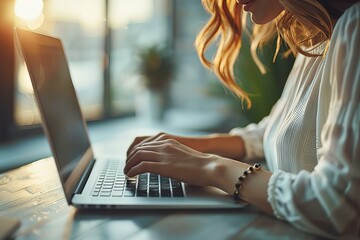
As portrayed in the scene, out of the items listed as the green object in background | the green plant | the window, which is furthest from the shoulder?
the green plant

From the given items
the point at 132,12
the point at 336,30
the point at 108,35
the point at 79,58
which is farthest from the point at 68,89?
the point at 132,12

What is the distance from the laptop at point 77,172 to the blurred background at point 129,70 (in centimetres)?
75

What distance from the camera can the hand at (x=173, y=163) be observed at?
2.20 feet

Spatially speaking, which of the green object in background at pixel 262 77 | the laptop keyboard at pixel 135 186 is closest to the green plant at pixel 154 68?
the green object in background at pixel 262 77

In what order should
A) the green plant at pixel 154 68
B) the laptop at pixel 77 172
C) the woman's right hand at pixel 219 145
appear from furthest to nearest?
the green plant at pixel 154 68 < the woman's right hand at pixel 219 145 < the laptop at pixel 77 172

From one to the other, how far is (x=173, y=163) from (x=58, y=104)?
9.9 inches

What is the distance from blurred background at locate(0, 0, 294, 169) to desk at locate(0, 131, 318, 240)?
0.88m

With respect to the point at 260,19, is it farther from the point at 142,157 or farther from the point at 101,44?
the point at 101,44

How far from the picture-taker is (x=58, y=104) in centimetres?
75

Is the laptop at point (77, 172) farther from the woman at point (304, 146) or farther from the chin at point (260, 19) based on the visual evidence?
the chin at point (260, 19)

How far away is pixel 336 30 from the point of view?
0.59m

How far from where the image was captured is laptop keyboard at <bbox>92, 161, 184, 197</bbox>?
2.18ft

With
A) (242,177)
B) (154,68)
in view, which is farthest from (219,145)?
(154,68)

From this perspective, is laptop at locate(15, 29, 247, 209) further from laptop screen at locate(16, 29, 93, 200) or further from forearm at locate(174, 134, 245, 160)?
forearm at locate(174, 134, 245, 160)
